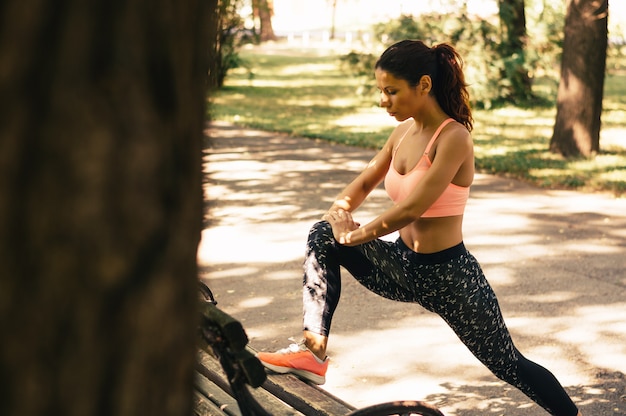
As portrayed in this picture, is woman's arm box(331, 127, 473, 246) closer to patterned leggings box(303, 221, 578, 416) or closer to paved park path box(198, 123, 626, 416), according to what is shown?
patterned leggings box(303, 221, 578, 416)

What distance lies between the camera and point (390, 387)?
5055 mm

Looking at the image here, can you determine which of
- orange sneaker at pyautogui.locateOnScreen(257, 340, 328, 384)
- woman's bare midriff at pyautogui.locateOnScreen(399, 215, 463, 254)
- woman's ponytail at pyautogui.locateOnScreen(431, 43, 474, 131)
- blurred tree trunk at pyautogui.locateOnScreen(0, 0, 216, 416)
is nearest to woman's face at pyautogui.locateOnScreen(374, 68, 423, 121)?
woman's ponytail at pyautogui.locateOnScreen(431, 43, 474, 131)

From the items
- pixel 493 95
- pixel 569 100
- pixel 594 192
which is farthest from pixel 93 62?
pixel 493 95

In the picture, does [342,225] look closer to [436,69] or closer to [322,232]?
[322,232]

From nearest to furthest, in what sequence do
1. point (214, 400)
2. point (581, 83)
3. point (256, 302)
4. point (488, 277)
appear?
point (214, 400), point (256, 302), point (488, 277), point (581, 83)

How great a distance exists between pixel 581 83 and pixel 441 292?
1087 centimetres

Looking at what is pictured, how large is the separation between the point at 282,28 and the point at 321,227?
8113cm

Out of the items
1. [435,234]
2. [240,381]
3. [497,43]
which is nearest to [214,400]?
[240,381]

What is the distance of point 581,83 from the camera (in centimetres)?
1402

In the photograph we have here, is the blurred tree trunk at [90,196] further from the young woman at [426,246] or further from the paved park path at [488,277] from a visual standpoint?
the young woman at [426,246]

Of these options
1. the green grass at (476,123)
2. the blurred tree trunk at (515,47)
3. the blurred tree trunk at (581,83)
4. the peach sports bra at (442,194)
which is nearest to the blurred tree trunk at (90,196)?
the peach sports bra at (442,194)

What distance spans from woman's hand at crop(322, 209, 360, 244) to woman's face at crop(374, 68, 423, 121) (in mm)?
466

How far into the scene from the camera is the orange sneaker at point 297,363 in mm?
3967

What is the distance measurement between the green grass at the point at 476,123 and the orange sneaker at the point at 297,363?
7.99 meters
